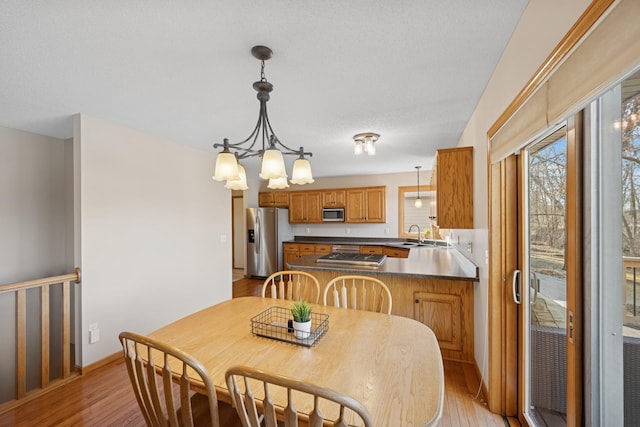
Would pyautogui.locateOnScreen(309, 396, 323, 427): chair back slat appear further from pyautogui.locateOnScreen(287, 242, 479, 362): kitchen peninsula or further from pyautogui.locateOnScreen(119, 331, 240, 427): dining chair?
pyautogui.locateOnScreen(287, 242, 479, 362): kitchen peninsula

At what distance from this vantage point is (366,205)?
5.73 meters

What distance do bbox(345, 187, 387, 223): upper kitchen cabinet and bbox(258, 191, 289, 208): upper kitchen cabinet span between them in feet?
5.01

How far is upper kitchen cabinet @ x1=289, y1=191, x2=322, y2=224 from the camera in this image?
606 cm

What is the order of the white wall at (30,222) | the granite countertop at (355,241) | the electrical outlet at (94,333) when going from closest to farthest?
the electrical outlet at (94,333)
the white wall at (30,222)
the granite countertop at (355,241)

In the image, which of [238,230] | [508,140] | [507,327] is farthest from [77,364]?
[238,230]

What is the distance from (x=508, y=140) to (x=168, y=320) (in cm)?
365

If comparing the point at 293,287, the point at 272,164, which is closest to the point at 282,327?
the point at 272,164

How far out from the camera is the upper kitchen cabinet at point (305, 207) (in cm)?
606

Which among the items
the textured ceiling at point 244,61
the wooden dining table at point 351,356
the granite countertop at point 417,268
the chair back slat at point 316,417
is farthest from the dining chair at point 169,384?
the granite countertop at point 417,268

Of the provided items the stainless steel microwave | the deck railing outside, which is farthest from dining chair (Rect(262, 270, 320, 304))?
the stainless steel microwave

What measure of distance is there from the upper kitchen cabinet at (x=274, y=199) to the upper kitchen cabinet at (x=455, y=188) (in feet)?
13.8

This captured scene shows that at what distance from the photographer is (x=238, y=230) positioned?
7109 millimetres

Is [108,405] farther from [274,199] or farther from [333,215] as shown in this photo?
[274,199]

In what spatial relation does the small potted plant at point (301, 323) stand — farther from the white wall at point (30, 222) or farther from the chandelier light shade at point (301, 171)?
the white wall at point (30, 222)
